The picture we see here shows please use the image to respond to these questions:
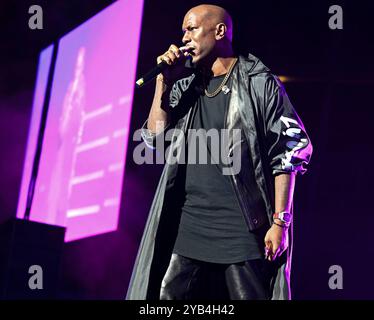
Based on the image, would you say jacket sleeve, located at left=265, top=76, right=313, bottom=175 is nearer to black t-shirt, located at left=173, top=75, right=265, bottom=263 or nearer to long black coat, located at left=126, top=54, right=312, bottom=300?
long black coat, located at left=126, top=54, right=312, bottom=300

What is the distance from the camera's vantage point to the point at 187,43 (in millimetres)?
2467

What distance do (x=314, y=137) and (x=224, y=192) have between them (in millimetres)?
2338

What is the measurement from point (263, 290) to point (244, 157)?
556 millimetres

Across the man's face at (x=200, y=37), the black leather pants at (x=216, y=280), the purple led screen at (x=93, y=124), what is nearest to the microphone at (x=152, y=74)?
the man's face at (x=200, y=37)

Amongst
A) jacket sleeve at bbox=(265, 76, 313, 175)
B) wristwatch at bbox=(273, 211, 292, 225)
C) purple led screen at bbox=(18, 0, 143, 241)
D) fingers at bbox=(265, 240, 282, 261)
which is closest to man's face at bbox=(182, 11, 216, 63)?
jacket sleeve at bbox=(265, 76, 313, 175)

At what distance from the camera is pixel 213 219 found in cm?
224

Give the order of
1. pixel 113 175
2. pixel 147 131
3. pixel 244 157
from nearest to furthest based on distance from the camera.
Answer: pixel 244 157 < pixel 147 131 < pixel 113 175

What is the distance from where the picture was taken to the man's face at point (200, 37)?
8.00ft

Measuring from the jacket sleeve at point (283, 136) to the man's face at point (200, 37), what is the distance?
350 millimetres

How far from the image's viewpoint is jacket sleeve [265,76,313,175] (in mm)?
2162

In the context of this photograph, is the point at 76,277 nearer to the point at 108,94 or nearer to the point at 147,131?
the point at 108,94

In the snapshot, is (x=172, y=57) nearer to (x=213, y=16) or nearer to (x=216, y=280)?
(x=213, y=16)

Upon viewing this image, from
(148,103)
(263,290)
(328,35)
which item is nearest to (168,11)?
(148,103)

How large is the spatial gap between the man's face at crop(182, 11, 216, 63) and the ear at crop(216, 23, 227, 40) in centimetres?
→ 2
